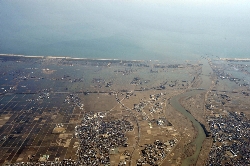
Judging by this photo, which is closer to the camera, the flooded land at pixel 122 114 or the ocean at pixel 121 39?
the flooded land at pixel 122 114

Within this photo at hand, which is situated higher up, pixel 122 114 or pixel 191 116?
pixel 191 116

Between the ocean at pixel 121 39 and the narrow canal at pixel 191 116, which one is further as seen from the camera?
the ocean at pixel 121 39

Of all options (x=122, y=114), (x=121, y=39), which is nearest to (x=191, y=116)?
(x=122, y=114)

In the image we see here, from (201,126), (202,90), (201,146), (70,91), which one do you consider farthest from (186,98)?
(70,91)

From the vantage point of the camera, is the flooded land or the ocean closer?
the flooded land

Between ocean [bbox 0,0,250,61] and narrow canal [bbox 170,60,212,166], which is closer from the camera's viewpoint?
narrow canal [bbox 170,60,212,166]

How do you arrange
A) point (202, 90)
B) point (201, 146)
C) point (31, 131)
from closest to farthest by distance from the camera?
point (201, 146) → point (31, 131) → point (202, 90)

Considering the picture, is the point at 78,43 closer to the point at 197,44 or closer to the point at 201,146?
the point at 197,44

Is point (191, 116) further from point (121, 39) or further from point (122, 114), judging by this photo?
point (121, 39)
